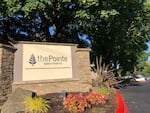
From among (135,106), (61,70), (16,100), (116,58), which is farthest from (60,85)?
(116,58)

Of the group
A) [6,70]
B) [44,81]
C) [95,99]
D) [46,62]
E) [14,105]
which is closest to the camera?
[14,105]

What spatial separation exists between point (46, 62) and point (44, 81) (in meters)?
1.06

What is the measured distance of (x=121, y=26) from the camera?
24.3 m

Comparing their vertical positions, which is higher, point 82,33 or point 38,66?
point 82,33

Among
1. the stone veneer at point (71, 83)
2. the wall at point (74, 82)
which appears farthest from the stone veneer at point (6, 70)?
the stone veneer at point (71, 83)

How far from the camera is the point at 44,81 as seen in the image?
16.5 metres

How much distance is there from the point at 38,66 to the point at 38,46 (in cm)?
108

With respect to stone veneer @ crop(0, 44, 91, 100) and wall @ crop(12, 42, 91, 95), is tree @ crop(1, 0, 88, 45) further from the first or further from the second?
stone veneer @ crop(0, 44, 91, 100)

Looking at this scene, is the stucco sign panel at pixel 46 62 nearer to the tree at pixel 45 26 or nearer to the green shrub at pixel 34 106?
the tree at pixel 45 26

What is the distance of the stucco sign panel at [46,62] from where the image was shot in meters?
16.0

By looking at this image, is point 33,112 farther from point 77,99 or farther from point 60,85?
point 60,85

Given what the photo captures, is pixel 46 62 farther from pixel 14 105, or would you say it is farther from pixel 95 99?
pixel 14 105

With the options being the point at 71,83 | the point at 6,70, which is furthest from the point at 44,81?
the point at 6,70

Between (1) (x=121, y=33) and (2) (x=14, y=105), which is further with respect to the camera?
(1) (x=121, y=33)
